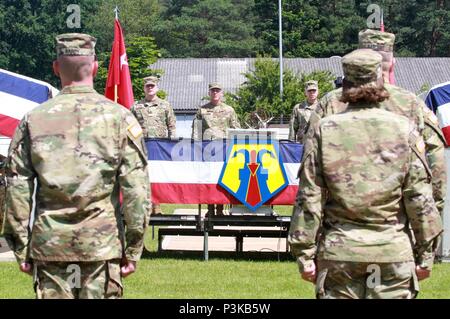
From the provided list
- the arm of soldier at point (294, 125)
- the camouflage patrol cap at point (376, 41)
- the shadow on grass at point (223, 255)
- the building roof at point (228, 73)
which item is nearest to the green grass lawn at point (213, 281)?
the shadow on grass at point (223, 255)

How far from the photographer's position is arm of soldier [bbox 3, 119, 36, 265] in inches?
270

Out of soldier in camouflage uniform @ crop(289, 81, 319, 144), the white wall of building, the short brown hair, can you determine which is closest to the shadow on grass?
soldier in camouflage uniform @ crop(289, 81, 319, 144)

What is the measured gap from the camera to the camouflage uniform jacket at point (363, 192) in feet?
21.6

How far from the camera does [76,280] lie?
22.4ft

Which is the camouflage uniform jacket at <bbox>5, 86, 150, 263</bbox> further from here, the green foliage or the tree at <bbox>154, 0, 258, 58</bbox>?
the tree at <bbox>154, 0, 258, 58</bbox>

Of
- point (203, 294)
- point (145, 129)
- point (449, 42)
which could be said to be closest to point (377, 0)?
point (449, 42)

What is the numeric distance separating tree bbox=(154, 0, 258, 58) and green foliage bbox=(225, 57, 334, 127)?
37235mm

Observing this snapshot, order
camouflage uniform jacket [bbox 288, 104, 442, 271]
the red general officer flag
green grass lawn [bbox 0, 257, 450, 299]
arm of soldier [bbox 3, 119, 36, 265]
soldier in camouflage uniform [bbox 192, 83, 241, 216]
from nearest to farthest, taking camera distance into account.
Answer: camouflage uniform jacket [bbox 288, 104, 442, 271] → arm of soldier [bbox 3, 119, 36, 265] → green grass lawn [bbox 0, 257, 450, 299] → the red general officer flag → soldier in camouflage uniform [bbox 192, 83, 241, 216]

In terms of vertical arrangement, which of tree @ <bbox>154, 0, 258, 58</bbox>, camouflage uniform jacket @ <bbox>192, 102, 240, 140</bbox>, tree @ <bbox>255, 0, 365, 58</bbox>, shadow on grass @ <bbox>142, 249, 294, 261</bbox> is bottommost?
tree @ <bbox>154, 0, 258, 58</bbox>

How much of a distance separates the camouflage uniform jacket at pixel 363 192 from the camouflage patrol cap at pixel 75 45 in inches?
56.2

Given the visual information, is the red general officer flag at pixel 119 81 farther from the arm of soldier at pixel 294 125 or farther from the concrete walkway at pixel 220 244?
the arm of soldier at pixel 294 125

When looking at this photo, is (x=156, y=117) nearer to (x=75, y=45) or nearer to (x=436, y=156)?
(x=436, y=156)

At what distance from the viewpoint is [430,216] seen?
265 inches

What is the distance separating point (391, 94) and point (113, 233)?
197cm
